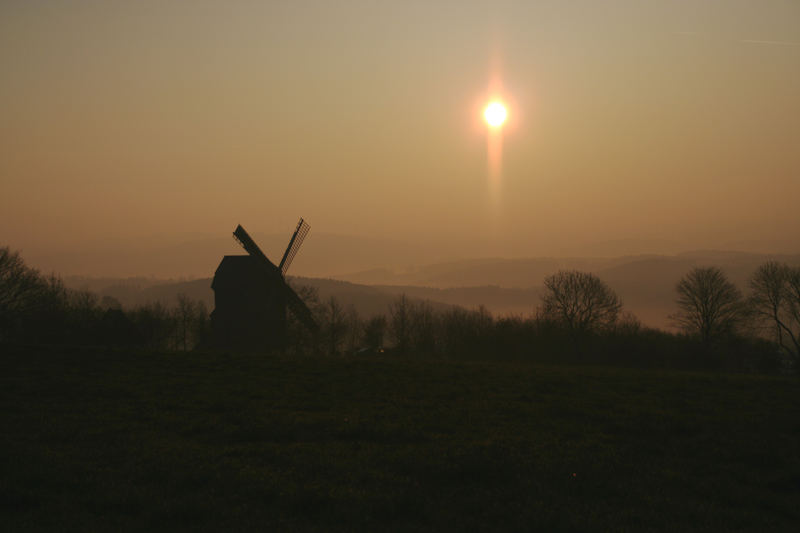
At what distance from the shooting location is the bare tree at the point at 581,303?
260 ft

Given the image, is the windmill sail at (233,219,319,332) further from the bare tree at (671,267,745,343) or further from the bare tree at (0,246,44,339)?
the bare tree at (671,267,745,343)

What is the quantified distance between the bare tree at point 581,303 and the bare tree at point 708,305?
32.5 feet

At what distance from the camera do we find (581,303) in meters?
81.2

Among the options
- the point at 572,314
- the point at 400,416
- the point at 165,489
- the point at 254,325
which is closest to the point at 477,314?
the point at 572,314

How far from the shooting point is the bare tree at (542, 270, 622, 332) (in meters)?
79.2

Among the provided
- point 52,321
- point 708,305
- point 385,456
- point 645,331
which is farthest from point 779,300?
point 52,321

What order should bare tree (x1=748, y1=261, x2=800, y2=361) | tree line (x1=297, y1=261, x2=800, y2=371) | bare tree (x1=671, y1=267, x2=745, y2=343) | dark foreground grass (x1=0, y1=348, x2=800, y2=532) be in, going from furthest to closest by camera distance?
bare tree (x1=671, y1=267, x2=745, y2=343) < bare tree (x1=748, y1=261, x2=800, y2=361) < tree line (x1=297, y1=261, x2=800, y2=371) < dark foreground grass (x1=0, y1=348, x2=800, y2=532)

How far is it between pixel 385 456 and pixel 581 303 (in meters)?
75.4

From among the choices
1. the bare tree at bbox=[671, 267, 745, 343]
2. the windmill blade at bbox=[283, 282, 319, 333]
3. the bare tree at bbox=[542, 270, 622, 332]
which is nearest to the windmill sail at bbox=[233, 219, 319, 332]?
the windmill blade at bbox=[283, 282, 319, 333]

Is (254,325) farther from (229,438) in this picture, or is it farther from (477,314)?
(477,314)

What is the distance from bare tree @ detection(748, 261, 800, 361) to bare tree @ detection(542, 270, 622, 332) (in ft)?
62.3

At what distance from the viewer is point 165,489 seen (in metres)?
9.30

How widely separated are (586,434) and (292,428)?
7.77 metres

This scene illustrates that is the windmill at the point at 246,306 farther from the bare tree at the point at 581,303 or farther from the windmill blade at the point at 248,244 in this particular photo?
the bare tree at the point at 581,303
